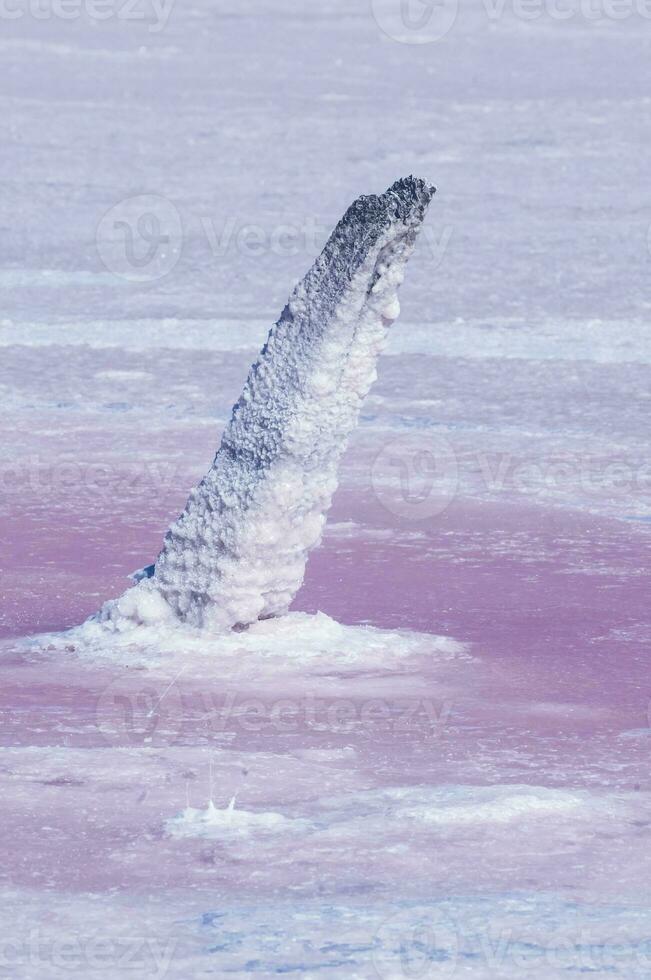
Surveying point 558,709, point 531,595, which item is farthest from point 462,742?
point 531,595

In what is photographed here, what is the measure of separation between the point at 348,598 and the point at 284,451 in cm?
74

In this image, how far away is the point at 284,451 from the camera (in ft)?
18.8

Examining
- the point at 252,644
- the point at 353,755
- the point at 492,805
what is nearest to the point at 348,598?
the point at 252,644

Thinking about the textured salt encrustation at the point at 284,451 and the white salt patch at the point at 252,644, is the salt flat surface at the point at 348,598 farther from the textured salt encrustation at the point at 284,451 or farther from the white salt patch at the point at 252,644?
the textured salt encrustation at the point at 284,451

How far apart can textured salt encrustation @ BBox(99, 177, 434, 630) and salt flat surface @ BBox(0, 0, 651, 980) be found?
0.40ft

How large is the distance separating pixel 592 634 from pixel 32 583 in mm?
1779

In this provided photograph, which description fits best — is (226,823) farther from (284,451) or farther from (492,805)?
(284,451)

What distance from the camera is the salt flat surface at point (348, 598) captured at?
3863mm

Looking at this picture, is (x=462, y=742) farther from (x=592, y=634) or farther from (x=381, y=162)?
(x=381, y=162)

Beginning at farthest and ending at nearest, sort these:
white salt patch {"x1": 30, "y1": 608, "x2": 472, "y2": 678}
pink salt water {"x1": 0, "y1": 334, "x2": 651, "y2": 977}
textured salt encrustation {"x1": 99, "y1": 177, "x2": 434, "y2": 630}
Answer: textured salt encrustation {"x1": 99, "y1": 177, "x2": 434, "y2": 630}
white salt patch {"x1": 30, "y1": 608, "x2": 472, "y2": 678}
pink salt water {"x1": 0, "y1": 334, "x2": 651, "y2": 977}

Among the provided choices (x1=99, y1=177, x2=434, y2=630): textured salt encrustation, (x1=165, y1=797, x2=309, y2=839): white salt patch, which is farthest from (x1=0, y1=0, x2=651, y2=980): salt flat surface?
(x1=99, y1=177, x2=434, y2=630): textured salt encrustation

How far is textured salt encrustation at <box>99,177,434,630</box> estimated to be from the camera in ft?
18.6

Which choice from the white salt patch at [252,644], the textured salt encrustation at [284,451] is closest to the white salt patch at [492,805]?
the white salt patch at [252,644]

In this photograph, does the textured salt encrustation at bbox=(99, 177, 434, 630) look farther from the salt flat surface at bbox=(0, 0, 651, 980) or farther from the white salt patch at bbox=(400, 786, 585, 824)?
the white salt patch at bbox=(400, 786, 585, 824)
